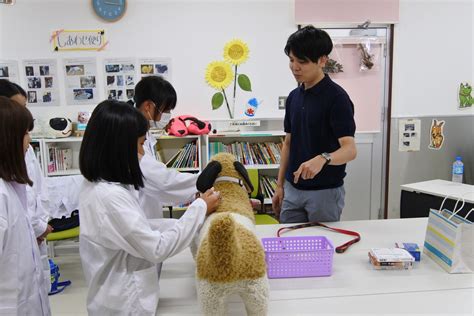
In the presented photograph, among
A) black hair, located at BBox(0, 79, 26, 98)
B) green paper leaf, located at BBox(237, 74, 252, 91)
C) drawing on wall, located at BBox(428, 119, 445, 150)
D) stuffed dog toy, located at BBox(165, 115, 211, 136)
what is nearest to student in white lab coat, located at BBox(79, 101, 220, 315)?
black hair, located at BBox(0, 79, 26, 98)

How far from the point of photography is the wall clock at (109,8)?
3.16 metres

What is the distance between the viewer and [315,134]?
1.67 m

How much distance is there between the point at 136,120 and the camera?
1.11 m

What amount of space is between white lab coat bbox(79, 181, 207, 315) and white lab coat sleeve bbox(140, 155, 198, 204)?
0.40 meters

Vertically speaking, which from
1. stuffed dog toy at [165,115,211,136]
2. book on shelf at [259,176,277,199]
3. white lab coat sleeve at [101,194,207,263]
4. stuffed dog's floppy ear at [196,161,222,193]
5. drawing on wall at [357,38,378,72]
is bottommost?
book on shelf at [259,176,277,199]

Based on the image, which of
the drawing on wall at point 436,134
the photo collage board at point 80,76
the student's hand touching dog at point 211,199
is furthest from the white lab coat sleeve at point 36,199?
the drawing on wall at point 436,134

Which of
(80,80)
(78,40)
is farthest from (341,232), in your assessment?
(78,40)

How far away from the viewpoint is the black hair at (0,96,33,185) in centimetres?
115

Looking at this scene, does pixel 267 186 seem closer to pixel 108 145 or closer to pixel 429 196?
pixel 429 196

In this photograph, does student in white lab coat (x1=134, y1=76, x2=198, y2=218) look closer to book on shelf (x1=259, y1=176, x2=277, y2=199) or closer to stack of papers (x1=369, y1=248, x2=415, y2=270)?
stack of papers (x1=369, y1=248, x2=415, y2=270)

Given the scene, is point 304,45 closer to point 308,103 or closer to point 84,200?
point 308,103

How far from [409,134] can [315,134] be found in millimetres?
2365

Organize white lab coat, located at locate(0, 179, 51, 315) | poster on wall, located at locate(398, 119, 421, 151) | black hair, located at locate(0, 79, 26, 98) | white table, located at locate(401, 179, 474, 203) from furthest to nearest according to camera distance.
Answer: poster on wall, located at locate(398, 119, 421, 151), white table, located at locate(401, 179, 474, 203), black hair, located at locate(0, 79, 26, 98), white lab coat, located at locate(0, 179, 51, 315)

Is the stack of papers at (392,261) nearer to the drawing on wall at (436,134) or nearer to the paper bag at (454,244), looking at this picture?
the paper bag at (454,244)
